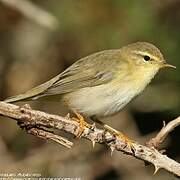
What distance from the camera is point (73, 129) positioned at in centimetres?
481

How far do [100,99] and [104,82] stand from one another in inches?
10.3

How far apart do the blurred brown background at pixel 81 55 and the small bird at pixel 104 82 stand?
4.95ft

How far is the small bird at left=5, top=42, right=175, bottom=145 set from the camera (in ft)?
20.2

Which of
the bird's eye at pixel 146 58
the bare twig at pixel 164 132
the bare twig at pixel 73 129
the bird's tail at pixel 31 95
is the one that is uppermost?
the bird's eye at pixel 146 58

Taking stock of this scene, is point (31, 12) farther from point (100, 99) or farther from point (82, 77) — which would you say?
point (100, 99)

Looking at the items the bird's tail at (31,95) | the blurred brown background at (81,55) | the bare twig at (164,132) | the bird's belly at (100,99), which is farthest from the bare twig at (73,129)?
the blurred brown background at (81,55)

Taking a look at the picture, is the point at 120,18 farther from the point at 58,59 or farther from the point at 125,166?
the point at 125,166

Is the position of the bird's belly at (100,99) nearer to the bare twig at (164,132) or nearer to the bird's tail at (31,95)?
the bird's tail at (31,95)

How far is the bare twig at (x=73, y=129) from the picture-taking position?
4.61 m

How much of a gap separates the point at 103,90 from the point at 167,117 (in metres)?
2.41

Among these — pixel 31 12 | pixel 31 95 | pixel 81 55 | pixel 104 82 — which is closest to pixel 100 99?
pixel 104 82

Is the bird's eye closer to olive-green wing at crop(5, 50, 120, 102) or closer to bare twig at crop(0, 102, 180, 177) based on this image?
olive-green wing at crop(5, 50, 120, 102)

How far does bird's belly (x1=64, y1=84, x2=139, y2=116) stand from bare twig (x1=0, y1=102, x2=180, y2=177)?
3.86ft

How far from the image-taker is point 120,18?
8.46 meters
